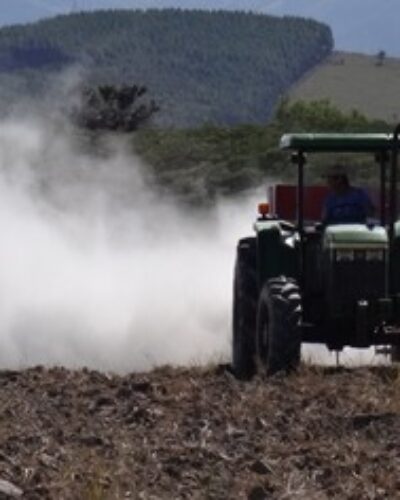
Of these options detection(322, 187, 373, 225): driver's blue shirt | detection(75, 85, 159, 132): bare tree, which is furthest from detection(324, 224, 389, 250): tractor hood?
detection(75, 85, 159, 132): bare tree

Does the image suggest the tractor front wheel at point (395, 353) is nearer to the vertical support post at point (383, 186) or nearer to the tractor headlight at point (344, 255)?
the tractor headlight at point (344, 255)

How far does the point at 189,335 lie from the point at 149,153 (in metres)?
26.4

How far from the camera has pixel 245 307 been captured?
41.8 ft

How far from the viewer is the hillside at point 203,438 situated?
22.8 feet

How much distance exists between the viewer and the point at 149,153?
42656 millimetres

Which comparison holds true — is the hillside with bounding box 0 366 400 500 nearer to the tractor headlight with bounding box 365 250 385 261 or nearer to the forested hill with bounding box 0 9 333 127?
the tractor headlight with bounding box 365 250 385 261

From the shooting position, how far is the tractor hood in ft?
38.2

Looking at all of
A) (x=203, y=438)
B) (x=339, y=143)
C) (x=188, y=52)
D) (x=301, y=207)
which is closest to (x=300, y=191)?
(x=301, y=207)

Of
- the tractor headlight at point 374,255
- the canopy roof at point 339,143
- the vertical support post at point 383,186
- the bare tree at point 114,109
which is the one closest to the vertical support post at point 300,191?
the canopy roof at point 339,143

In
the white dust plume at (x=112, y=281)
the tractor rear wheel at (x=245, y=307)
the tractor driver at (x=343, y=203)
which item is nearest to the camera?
the tractor driver at (x=343, y=203)

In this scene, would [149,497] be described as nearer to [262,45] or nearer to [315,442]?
[315,442]

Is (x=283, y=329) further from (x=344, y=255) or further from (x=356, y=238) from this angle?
(x=356, y=238)

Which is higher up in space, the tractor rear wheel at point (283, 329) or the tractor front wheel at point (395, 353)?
the tractor rear wheel at point (283, 329)

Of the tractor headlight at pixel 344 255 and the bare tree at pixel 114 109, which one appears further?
the bare tree at pixel 114 109
